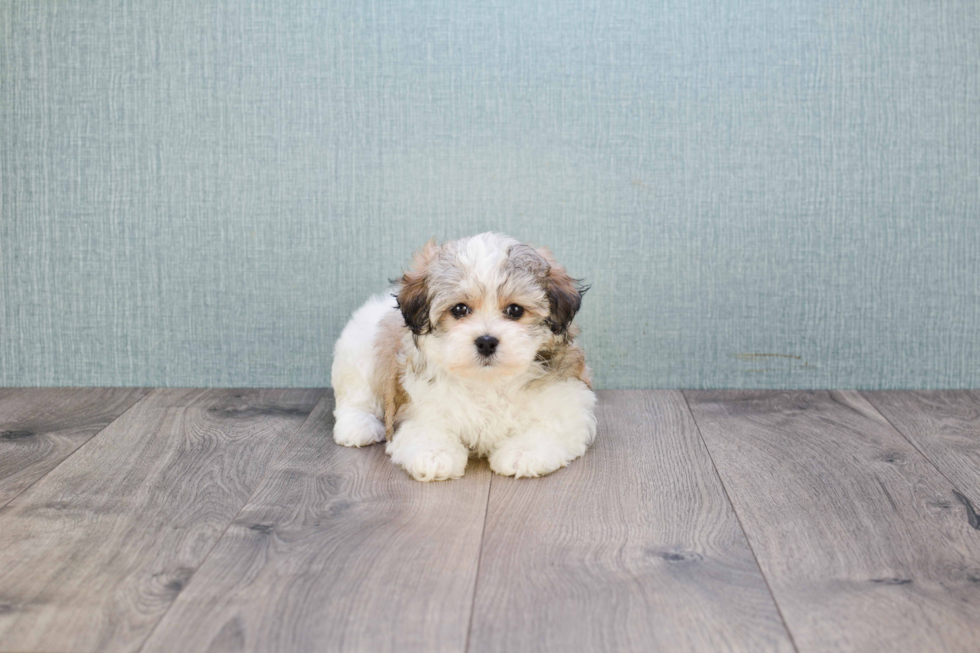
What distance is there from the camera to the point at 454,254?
2090 millimetres

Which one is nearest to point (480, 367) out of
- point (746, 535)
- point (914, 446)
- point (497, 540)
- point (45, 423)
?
A: point (497, 540)

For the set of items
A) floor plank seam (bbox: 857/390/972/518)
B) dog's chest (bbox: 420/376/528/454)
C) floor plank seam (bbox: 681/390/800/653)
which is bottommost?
floor plank seam (bbox: 681/390/800/653)

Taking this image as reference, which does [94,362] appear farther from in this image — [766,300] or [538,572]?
[766,300]

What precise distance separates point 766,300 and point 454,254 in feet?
4.26

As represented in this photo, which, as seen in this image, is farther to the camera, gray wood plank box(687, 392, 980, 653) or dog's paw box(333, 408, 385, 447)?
dog's paw box(333, 408, 385, 447)

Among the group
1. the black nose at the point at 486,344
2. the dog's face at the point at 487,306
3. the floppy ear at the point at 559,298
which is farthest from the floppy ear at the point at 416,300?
the floppy ear at the point at 559,298

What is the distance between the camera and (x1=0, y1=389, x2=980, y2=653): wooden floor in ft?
4.55

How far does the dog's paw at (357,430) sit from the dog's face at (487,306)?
372 mm

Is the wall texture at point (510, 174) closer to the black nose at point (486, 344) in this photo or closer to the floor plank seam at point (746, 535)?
the floor plank seam at point (746, 535)

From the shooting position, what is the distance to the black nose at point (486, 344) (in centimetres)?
199

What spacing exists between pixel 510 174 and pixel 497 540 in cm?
145

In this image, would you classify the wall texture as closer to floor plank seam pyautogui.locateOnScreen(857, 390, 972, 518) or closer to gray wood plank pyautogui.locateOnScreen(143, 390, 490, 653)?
floor plank seam pyautogui.locateOnScreen(857, 390, 972, 518)

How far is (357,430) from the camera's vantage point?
2381 millimetres

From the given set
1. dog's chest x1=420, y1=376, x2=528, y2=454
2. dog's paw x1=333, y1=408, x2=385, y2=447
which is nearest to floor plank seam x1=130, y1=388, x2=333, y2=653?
dog's paw x1=333, y1=408, x2=385, y2=447
